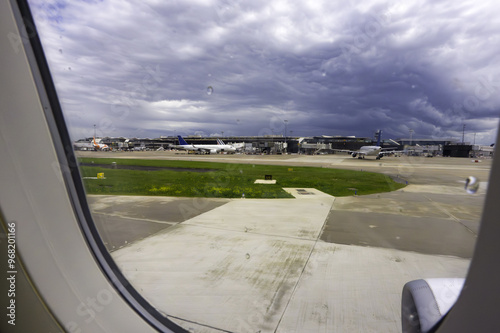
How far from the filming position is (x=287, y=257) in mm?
3615

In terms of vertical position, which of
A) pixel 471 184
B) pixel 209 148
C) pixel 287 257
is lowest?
pixel 209 148

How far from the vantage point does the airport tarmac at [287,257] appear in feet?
7.45

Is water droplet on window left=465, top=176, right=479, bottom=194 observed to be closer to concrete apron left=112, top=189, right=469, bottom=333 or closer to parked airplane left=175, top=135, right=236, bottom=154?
concrete apron left=112, top=189, right=469, bottom=333

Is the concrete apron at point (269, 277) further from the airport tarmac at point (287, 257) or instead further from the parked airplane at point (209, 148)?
the parked airplane at point (209, 148)

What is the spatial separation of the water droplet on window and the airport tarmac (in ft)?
0.16

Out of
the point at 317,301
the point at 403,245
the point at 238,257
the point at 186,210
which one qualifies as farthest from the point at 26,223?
the point at 186,210

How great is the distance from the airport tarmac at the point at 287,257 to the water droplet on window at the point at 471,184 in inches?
2.0

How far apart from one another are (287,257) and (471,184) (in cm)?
278

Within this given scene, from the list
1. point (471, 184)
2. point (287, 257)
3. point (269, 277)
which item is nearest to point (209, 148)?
point (287, 257)

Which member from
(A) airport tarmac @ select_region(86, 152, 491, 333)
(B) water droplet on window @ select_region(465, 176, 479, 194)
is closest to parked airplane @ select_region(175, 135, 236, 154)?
(A) airport tarmac @ select_region(86, 152, 491, 333)

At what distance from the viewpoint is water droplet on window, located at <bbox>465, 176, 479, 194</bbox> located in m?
1.11

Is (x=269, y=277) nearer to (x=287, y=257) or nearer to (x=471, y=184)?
(x=287, y=257)

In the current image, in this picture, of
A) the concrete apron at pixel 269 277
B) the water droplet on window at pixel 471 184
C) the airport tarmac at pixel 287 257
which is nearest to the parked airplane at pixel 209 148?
the airport tarmac at pixel 287 257

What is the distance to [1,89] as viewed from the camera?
1277mm
